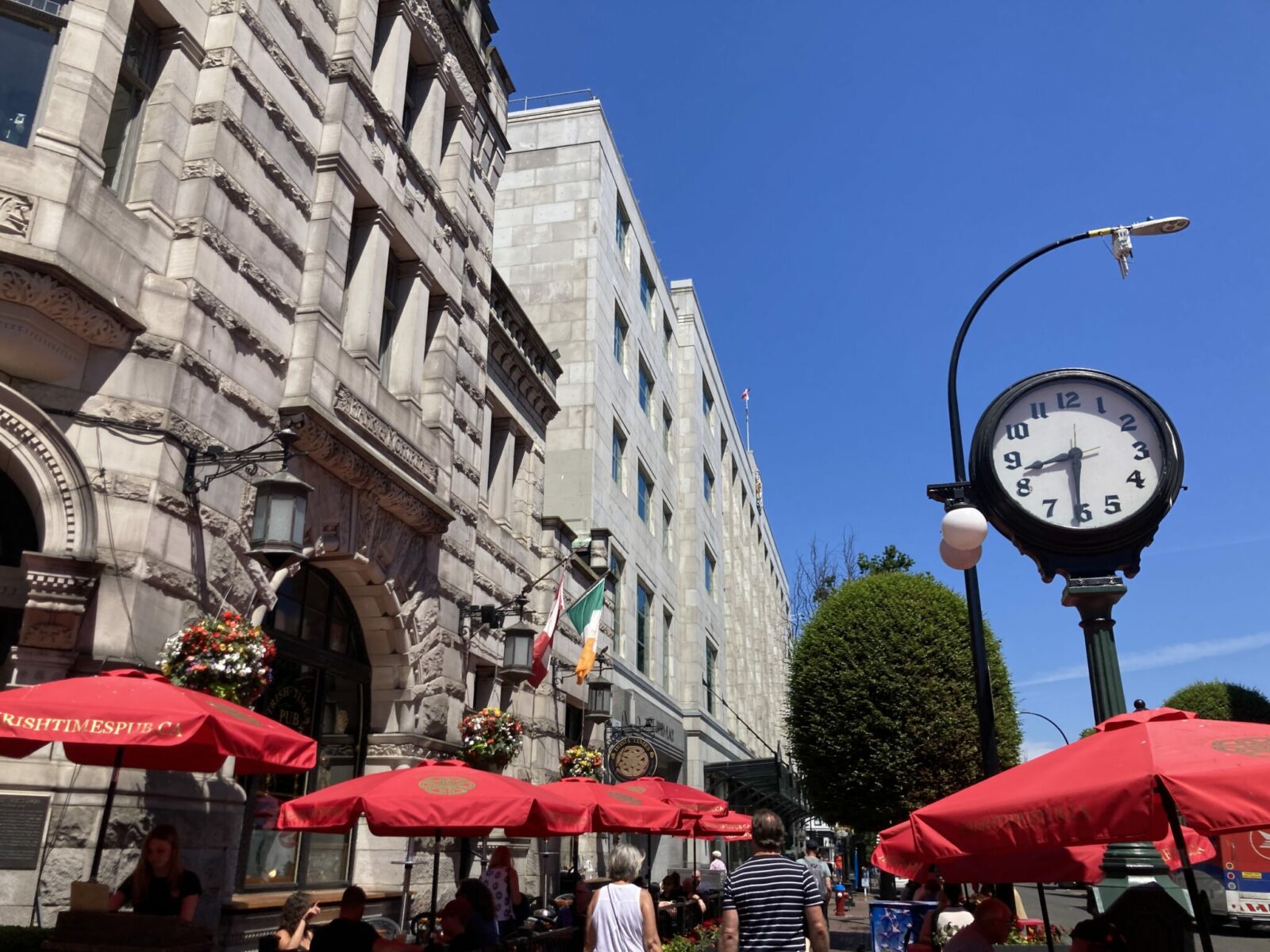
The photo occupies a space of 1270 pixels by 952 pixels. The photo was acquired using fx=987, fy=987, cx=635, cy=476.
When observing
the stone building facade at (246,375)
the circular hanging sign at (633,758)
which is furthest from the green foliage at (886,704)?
the stone building facade at (246,375)

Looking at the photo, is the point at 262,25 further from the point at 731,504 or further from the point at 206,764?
the point at 731,504

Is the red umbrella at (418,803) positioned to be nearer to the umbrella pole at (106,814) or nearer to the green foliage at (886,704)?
the umbrella pole at (106,814)

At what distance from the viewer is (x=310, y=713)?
12305mm

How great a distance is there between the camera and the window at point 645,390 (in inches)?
1323

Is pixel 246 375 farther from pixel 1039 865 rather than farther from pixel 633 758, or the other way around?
pixel 633 758

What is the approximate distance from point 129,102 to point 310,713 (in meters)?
7.20

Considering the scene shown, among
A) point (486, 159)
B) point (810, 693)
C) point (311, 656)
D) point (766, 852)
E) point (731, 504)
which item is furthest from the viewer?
point (731, 504)

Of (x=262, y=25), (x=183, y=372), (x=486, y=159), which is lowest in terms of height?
(x=183, y=372)

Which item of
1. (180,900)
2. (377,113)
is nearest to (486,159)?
(377,113)

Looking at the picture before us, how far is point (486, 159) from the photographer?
714 inches

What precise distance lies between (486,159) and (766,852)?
14896mm

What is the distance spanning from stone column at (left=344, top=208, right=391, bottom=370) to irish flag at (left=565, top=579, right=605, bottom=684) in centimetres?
717

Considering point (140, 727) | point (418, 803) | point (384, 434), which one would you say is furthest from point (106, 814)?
point (384, 434)

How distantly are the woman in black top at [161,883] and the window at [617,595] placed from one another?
17.6 metres
